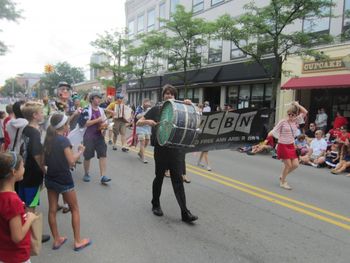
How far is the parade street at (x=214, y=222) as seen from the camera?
4.08 meters

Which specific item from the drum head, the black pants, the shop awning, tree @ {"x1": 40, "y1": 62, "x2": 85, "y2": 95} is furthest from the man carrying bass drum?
tree @ {"x1": 40, "y1": 62, "x2": 85, "y2": 95}

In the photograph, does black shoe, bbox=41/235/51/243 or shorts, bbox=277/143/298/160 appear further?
shorts, bbox=277/143/298/160

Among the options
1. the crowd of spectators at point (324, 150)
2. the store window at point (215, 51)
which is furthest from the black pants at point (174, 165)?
the store window at point (215, 51)

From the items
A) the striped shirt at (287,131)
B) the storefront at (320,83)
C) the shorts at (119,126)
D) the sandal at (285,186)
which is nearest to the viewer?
the sandal at (285,186)

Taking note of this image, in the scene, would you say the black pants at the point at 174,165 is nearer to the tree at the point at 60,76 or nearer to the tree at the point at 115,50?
the tree at the point at 115,50

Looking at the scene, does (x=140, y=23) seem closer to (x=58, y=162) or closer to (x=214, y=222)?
(x=214, y=222)

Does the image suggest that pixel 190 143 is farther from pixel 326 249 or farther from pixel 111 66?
pixel 111 66

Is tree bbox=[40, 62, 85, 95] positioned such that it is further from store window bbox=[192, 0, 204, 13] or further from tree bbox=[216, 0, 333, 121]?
tree bbox=[216, 0, 333, 121]

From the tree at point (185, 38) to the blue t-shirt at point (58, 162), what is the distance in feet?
52.1

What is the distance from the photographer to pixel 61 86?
9.02m

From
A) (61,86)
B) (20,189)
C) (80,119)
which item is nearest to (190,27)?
(61,86)

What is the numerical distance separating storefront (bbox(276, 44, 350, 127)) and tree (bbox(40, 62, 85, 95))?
183 feet

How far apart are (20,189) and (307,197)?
5.06 metres

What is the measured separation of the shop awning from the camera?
14.9 meters
